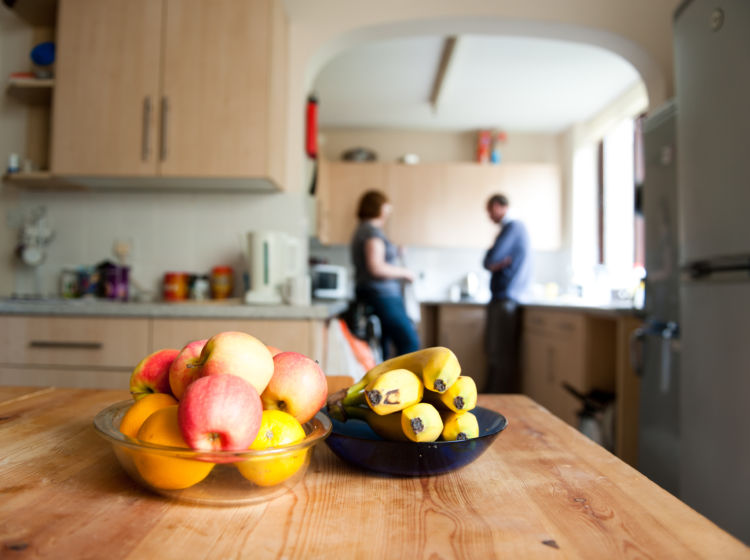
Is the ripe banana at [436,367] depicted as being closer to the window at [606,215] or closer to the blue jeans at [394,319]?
the blue jeans at [394,319]

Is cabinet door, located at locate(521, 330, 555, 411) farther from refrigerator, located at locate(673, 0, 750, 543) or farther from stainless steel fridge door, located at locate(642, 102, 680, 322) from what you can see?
refrigerator, located at locate(673, 0, 750, 543)

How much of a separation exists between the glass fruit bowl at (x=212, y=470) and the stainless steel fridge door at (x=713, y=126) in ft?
4.57

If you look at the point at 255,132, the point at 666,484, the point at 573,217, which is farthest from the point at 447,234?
the point at 666,484

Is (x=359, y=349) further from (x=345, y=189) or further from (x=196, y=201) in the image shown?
(x=345, y=189)

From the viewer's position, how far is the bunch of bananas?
52 cm

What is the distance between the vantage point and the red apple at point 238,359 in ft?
1.64

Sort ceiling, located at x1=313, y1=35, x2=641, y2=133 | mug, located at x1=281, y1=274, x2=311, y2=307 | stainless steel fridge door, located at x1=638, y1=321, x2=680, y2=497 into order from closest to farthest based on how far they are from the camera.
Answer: stainless steel fridge door, located at x1=638, y1=321, x2=680, y2=497
mug, located at x1=281, y1=274, x2=311, y2=307
ceiling, located at x1=313, y1=35, x2=641, y2=133

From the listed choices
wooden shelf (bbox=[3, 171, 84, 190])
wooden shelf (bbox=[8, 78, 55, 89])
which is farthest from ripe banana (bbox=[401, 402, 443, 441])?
wooden shelf (bbox=[8, 78, 55, 89])

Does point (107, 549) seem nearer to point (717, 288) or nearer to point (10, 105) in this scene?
point (717, 288)

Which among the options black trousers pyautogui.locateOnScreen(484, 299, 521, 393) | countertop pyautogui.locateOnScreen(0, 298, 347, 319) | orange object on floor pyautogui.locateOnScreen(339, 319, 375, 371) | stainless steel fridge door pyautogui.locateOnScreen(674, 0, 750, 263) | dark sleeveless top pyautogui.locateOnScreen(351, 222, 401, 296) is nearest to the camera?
stainless steel fridge door pyautogui.locateOnScreen(674, 0, 750, 263)

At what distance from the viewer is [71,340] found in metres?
2.19

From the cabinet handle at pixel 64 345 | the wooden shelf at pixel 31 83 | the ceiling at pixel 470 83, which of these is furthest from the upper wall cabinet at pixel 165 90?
the ceiling at pixel 470 83

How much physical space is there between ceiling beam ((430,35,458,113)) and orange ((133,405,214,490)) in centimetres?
340

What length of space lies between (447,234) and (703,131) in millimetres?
3633
